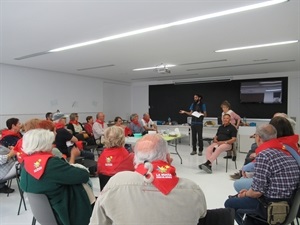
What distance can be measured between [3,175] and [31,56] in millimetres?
3134

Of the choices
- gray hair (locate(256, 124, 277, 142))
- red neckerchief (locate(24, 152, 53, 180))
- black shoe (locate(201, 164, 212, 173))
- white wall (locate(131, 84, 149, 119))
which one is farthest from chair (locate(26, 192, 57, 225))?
white wall (locate(131, 84, 149, 119))

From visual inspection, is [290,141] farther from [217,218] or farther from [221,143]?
[221,143]

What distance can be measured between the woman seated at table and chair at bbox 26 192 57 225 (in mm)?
704

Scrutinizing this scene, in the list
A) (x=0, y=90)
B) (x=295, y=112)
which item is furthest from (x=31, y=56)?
(x=295, y=112)

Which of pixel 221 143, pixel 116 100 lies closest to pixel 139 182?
pixel 221 143

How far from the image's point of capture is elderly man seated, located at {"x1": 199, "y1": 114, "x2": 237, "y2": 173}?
4.81 metres

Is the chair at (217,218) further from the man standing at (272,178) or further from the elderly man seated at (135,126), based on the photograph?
the elderly man seated at (135,126)

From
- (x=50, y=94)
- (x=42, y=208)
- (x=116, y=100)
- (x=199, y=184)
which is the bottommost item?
(x=199, y=184)

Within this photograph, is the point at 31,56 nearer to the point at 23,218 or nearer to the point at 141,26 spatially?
the point at 141,26

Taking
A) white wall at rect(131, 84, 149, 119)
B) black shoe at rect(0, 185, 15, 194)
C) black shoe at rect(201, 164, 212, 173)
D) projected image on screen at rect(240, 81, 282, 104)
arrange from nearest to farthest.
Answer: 1. black shoe at rect(0, 185, 15, 194)
2. black shoe at rect(201, 164, 212, 173)
3. projected image on screen at rect(240, 81, 282, 104)
4. white wall at rect(131, 84, 149, 119)

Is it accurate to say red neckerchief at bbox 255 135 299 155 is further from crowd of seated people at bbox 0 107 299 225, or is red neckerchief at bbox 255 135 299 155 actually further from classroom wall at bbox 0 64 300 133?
classroom wall at bbox 0 64 300 133

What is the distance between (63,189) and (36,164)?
10.8 inches

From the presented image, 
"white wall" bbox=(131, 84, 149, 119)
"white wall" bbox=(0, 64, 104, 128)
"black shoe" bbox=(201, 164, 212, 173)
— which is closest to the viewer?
"black shoe" bbox=(201, 164, 212, 173)

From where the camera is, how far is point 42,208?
172 centimetres
